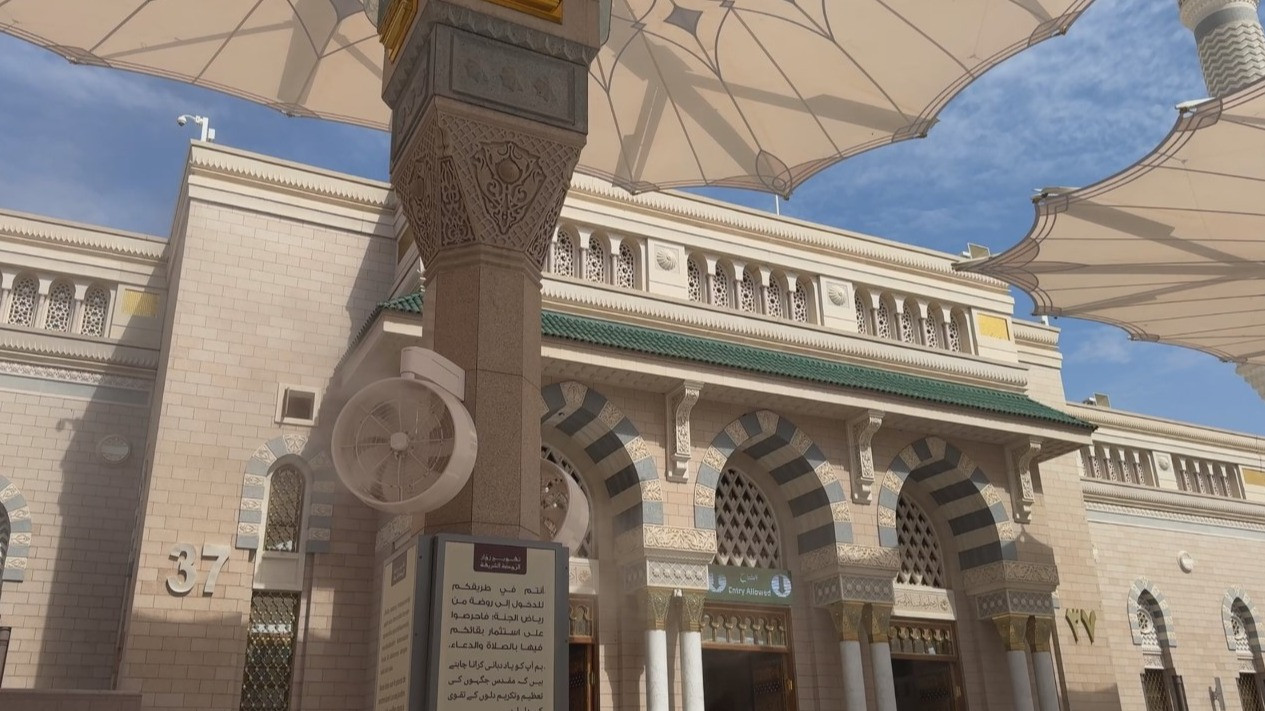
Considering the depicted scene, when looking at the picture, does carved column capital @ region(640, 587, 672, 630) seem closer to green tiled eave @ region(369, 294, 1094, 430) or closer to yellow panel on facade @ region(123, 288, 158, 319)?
green tiled eave @ region(369, 294, 1094, 430)

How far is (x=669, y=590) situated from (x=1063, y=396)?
A: 38.0 ft

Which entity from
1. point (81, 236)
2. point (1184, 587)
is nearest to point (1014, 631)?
point (1184, 587)

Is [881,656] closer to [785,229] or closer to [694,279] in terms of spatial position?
[694,279]

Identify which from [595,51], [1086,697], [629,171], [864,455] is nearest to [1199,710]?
[1086,697]

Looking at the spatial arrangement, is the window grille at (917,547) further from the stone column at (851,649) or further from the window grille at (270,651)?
the window grille at (270,651)

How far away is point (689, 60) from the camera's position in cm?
1032

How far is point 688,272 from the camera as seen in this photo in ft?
53.9

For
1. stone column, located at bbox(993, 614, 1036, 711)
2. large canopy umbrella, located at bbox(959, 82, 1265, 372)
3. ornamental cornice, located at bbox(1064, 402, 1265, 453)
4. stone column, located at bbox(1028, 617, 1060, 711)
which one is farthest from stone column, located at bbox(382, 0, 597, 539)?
ornamental cornice, located at bbox(1064, 402, 1265, 453)

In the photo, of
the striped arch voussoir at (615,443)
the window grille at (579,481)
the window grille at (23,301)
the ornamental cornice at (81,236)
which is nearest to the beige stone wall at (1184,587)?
the striped arch voussoir at (615,443)

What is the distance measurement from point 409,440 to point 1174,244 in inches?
475

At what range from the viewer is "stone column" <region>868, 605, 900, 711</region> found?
46.0 feet

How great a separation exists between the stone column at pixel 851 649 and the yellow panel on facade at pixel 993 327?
6.76 meters

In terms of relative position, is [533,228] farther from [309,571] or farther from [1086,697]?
[1086,697]

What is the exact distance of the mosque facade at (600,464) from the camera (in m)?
12.9
